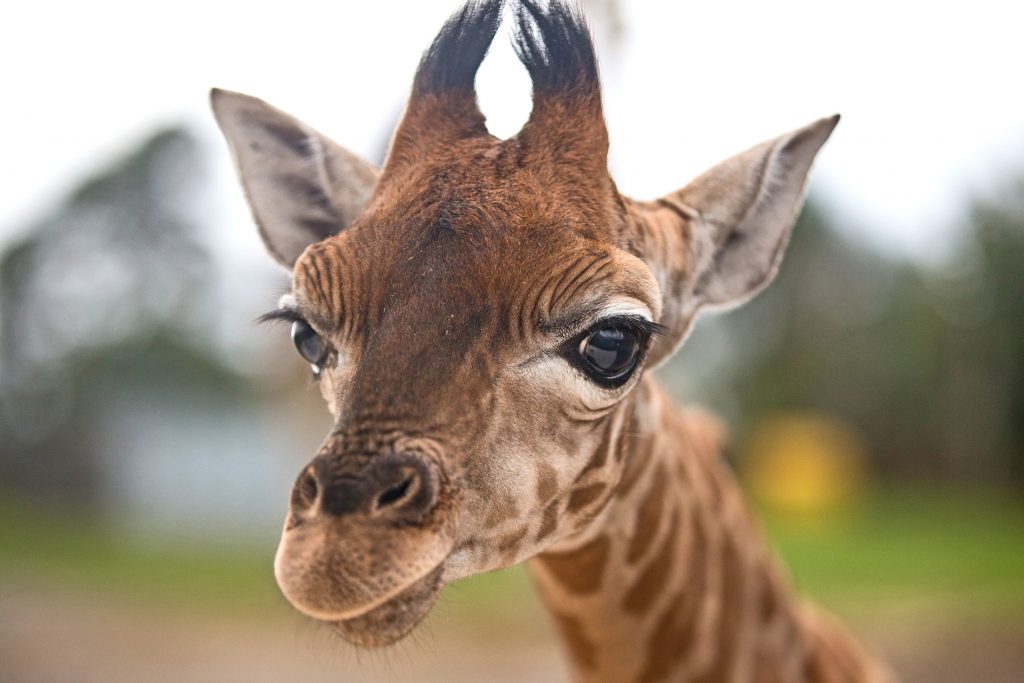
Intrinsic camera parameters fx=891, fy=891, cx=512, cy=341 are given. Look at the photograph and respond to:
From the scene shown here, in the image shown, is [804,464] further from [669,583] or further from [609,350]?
[609,350]

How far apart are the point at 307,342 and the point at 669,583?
1.88m

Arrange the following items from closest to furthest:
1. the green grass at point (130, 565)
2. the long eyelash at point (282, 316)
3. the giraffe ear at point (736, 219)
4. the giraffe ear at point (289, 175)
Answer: the long eyelash at point (282, 316), the giraffe ear at point (736, 219), the giraffe ear at point (289, 175), the green grass at point (130, 565)

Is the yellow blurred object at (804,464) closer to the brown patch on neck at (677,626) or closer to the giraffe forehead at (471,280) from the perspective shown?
the brown patch on neck at (677,626)

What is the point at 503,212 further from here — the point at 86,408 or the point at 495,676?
the point at 86,408

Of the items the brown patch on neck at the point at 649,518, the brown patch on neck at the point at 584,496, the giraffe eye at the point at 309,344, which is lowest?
the brown patch on neck at the point at 649,518

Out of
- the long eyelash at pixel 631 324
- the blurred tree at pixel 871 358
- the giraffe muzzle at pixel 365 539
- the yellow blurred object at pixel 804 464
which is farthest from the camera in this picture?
the yellow blurred object at pixel 804 464

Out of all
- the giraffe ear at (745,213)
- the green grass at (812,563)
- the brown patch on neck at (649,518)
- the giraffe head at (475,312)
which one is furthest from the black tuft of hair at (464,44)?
the green grass at (812,563)

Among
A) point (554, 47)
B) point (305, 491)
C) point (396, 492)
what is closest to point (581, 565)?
point (396, 492)

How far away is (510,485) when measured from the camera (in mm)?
2814

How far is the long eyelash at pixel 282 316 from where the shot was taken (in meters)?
3.11

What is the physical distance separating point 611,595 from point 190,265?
92.8ft

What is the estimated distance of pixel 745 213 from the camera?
3.83 metres

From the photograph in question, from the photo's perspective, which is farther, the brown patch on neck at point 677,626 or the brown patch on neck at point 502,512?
the brown patch on neck at point 677,626

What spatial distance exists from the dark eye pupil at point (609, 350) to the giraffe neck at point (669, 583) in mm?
473
